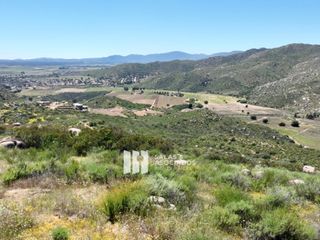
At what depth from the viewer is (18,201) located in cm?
853

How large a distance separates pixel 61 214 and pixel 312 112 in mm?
159115

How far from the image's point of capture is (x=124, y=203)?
7.89 metres

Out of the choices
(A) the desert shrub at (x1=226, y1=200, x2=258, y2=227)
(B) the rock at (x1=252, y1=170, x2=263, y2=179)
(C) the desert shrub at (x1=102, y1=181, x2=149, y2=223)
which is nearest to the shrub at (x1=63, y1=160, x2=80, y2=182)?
(C) the desert shrub at (x1=102, y1=181, x2=149, y2=223)

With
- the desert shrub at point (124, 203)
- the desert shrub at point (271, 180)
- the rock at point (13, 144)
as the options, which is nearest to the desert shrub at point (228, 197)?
the desert shrub at point (124, 203)

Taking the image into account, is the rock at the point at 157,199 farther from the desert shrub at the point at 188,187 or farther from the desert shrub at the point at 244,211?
the desert shrub at the point at 244,211

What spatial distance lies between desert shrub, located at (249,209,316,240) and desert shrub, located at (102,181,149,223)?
214 centimetres

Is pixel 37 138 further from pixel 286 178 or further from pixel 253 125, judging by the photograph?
pixel 253 125

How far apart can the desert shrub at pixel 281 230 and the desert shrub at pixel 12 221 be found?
403 centimetres

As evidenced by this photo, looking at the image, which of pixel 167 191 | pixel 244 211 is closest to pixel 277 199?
pixel 244 211

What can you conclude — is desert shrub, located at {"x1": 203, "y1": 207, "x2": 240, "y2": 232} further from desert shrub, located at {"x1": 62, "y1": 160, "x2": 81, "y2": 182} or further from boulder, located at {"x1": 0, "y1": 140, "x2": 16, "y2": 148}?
boulder, located at {"x1": 0, "y1": 140, "x2": 16, "y2": 148}

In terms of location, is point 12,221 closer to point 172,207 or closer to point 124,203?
point 124,203

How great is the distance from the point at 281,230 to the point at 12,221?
4.73 m

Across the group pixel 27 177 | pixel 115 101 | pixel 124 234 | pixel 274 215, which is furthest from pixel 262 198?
pixel 115 101

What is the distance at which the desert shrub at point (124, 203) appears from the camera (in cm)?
765
